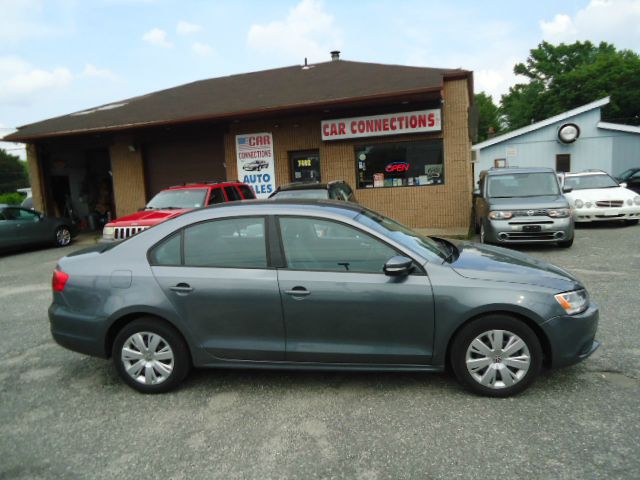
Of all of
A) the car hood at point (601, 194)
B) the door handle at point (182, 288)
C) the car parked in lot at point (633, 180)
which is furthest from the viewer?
the car parked in lot at point (633, 180)

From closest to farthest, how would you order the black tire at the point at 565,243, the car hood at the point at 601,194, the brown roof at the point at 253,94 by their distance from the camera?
the black tire at the point at 565,243 → the car hood at the point at 601,194 → the brown roof at the point at 253,94

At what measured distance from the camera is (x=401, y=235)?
4.11 m

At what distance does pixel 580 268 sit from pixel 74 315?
24.4 ft

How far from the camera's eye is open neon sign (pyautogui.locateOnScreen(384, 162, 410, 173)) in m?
13.8

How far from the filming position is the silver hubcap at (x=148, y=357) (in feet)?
13.0

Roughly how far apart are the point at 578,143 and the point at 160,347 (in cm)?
2538

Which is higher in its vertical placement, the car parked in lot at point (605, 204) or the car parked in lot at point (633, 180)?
the car parked in lot at point (633, 180)

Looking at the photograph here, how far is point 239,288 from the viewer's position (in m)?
3.80

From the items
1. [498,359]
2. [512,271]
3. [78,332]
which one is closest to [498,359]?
[498,359]

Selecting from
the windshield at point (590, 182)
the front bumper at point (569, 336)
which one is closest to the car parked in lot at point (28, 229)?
the front bumper at point (569, 336)

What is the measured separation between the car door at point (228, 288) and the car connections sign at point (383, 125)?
10.2 metres

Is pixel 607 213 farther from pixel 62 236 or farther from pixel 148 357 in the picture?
pixel 62 236

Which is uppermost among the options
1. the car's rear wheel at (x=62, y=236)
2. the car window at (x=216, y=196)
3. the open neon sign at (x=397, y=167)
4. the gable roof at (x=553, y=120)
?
the gable roof at (x=553, y=120)

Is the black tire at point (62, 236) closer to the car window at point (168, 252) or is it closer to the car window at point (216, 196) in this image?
the car window at point (216, 196)
